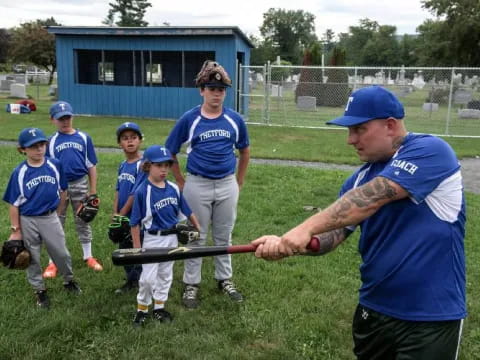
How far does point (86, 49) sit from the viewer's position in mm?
21000

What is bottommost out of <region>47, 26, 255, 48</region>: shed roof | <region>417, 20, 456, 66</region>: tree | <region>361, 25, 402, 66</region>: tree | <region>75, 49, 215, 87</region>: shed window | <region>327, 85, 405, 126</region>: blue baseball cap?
<region>327, 85, 405, 126</region>: blue baseball cap

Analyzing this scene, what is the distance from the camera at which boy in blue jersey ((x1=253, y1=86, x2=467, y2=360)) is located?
2227 mm

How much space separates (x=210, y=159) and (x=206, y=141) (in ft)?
0.58

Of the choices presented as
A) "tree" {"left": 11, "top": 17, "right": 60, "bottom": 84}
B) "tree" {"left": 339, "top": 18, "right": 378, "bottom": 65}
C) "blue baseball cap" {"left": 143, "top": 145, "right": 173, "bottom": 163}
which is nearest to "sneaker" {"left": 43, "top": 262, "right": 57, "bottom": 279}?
"blue baseball cap" {"left": 143, "top": 145, "right": 173, "bottom": 163}

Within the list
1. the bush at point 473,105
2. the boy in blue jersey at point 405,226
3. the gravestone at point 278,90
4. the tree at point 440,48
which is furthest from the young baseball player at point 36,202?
Result: the tree at point 440,48

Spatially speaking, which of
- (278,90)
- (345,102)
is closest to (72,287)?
(278,90)

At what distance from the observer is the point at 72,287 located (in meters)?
4.97

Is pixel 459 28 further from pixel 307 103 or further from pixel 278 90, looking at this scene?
pixel 278 90

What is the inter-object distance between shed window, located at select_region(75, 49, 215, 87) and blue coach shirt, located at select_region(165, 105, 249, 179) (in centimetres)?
1593

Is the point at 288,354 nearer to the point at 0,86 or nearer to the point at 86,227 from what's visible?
the point at 86,227

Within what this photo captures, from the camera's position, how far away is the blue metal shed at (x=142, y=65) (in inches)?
757

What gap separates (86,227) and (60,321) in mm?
1606

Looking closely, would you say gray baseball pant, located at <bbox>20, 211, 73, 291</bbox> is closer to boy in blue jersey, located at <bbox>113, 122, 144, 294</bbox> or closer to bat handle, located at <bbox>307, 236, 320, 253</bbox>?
boy in blue jersey, located at <bbox>113, 122, 144, 294</bbox>

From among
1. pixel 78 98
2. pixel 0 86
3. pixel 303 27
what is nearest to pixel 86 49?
pixel 78 98
